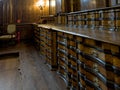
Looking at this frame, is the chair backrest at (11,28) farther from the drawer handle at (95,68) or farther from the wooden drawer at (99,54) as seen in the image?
the drawer handle at (95,68)

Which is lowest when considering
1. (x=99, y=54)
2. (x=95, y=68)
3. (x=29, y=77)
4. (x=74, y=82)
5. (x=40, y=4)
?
(x=29, y=77)

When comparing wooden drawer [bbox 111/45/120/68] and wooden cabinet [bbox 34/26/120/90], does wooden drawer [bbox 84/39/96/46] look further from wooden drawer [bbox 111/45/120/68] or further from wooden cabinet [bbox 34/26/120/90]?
wooden drawer [bbox 111/45/120/68]

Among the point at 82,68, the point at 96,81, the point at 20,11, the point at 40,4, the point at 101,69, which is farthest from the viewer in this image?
the point at 40,4

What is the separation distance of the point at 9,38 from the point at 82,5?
4011mm

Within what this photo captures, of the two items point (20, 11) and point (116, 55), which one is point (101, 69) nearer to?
point (116, 55)

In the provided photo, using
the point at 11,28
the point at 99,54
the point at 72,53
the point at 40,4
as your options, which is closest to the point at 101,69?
the point at 99,54

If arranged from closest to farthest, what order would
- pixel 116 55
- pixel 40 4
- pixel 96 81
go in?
pixel 116 55
pixel 96 81
pixel 40 4

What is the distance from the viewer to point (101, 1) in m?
3.30

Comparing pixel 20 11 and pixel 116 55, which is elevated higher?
pixel 20 11

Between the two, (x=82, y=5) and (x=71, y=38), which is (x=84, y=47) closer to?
(x=71, y=38)

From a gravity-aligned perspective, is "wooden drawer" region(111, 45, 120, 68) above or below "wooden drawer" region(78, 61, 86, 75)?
above

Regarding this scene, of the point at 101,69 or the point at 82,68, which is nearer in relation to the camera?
the point at 101,69

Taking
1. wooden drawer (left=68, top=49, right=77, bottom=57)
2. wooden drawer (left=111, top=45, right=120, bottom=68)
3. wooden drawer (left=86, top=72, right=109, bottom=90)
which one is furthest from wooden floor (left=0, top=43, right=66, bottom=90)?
wooden drawer (left=111, top=45, right=120, bottom=68)

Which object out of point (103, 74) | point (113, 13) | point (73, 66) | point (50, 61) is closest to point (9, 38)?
point (50, 61)
